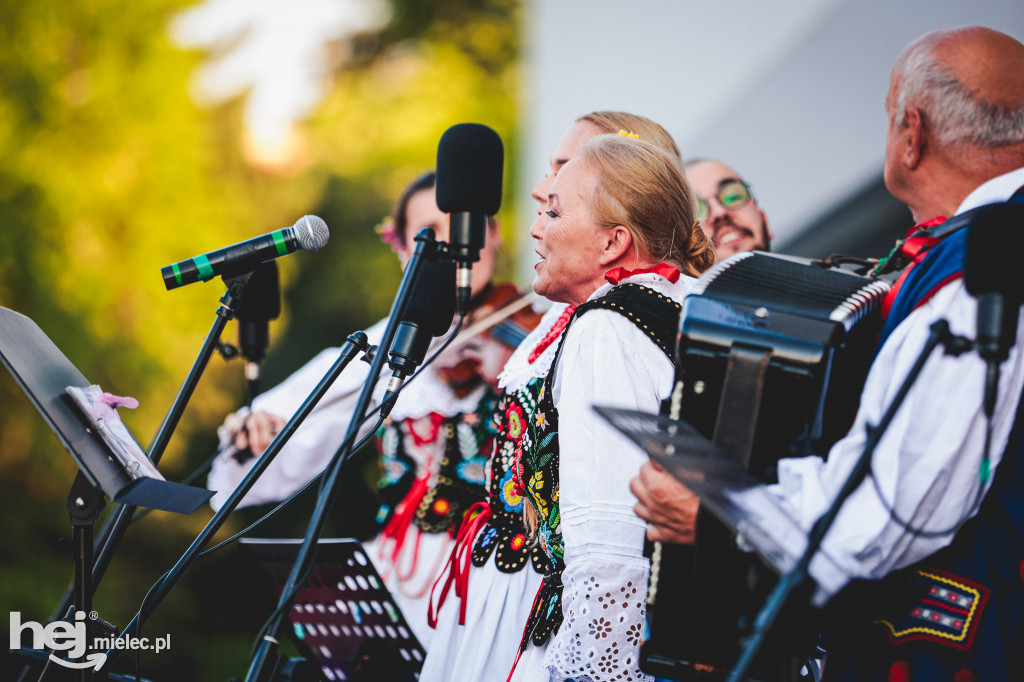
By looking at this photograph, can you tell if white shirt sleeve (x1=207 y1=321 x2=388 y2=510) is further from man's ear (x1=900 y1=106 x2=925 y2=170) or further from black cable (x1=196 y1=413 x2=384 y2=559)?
man's ear (x1=900 y1=106 x2=925 y2=170)

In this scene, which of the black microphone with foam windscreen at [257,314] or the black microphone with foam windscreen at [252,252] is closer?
the black microphone with foam windscreen at [252,252]

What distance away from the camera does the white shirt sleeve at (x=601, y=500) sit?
5.19 ft

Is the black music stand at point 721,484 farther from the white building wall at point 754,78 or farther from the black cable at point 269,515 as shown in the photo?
the white building wall at point 754,78

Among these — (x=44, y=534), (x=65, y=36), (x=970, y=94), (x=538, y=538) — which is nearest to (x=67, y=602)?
(x=538, y=538)

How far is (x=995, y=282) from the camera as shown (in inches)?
49.7

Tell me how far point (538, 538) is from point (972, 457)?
925 mm

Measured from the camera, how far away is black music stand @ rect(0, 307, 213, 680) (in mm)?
1661

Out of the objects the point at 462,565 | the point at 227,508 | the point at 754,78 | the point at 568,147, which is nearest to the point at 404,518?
the point at 462,565

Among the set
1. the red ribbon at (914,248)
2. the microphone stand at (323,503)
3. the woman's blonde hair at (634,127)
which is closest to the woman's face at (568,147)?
the woman's blonde hair at (634,127)

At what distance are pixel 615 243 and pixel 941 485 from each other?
2.81ft

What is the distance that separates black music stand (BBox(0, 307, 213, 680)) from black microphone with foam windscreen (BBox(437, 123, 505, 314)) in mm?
686

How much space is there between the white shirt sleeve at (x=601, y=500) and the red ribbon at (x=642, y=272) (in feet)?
0.63

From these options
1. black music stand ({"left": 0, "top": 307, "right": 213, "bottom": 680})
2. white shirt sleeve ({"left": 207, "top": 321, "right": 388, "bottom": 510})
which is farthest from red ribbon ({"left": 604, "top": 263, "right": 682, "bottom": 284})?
white shirt sleeve ({"left": 207, "top": 321, "right": 388, "bottom": 510})

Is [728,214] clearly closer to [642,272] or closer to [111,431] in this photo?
[642,272]
